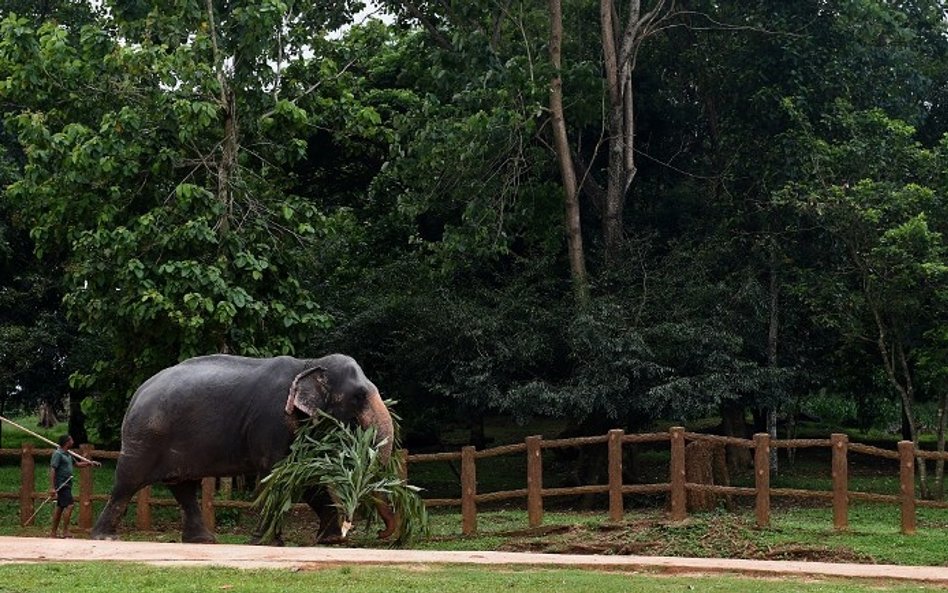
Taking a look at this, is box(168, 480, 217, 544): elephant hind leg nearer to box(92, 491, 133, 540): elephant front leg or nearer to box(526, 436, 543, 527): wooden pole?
box(92, 491, 133, 540): elephant front leg

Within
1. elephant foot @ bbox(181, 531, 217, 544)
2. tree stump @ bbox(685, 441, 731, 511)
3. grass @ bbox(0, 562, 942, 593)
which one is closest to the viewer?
grass @ bbox(0, 562, 942, 593)

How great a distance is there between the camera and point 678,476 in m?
18.3

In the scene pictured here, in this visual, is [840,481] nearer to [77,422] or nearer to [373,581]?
[373,581]

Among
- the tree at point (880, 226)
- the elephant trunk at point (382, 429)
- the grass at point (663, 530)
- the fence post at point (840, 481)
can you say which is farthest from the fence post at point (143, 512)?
the tree at point (880, 226)

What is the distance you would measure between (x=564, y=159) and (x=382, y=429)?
9.33 m

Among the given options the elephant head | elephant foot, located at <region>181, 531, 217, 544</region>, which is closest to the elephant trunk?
the elephant head

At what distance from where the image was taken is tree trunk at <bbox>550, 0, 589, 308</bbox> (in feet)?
82.1

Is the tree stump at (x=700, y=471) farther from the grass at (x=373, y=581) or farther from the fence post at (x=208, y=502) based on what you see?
the fence post at (x=208, y=502)

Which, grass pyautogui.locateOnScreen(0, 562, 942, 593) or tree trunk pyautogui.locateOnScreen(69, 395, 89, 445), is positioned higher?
tree trunk pyautogui.locateOnScreen(69, 395, 89, 445)

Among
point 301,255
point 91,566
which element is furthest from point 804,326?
point 91,566

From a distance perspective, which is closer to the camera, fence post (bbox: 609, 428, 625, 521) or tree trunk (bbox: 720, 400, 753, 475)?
fence post (bbox: 609, 428, 625, 521)

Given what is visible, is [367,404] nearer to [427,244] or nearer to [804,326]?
[427,244]

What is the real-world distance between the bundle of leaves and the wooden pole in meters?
1.77

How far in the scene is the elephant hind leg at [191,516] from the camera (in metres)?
18.4
